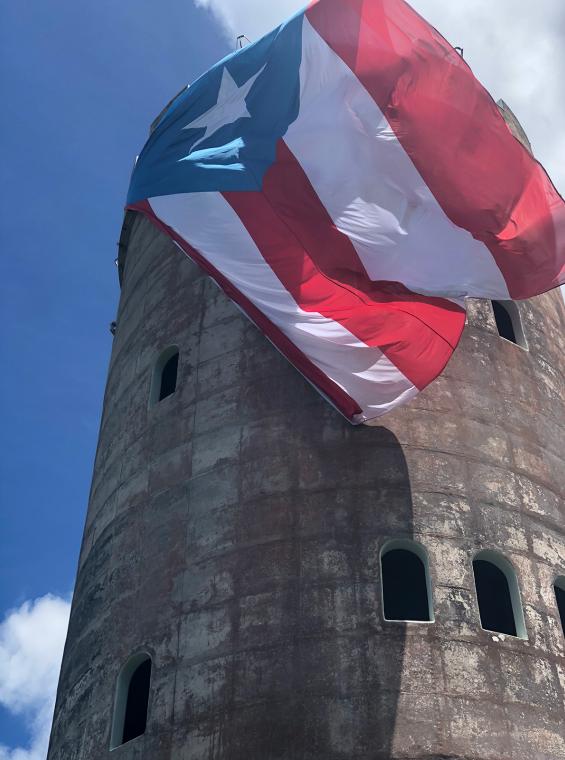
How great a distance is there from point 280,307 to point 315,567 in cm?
458

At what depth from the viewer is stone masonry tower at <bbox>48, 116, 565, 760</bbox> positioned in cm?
1611

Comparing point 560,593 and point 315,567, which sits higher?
point 560,593

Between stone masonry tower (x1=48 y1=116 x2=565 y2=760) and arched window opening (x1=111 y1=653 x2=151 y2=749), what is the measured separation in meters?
0.04

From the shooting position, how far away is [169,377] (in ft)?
74.7

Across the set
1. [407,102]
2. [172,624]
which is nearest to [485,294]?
[407,102]

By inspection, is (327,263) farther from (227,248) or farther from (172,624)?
(172,624)

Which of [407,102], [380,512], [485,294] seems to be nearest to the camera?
[380,512]

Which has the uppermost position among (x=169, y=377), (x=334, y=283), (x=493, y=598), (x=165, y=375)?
(x=165, y=375)

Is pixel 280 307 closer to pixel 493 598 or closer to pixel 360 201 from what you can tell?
pixel 360 201

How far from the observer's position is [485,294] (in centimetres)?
1920

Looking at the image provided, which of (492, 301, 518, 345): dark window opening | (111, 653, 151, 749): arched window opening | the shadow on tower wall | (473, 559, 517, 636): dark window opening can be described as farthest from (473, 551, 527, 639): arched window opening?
(492, 301, 518, 345): dark window opening

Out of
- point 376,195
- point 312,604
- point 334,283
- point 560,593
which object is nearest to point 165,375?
point 334,283

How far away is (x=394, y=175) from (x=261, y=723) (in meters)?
9.83

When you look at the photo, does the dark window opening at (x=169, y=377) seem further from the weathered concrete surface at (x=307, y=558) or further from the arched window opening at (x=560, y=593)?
the arched window opening at (x=560, y=593)
